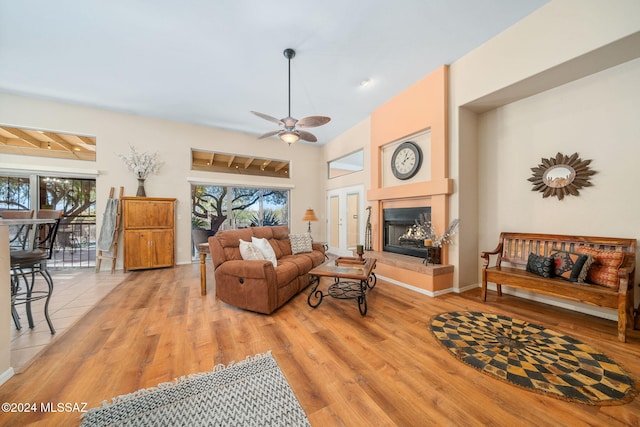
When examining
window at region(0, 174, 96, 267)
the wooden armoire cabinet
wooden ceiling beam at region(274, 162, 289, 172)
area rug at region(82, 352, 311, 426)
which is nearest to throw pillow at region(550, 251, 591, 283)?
area rug at region(82, 352, 311, 426)

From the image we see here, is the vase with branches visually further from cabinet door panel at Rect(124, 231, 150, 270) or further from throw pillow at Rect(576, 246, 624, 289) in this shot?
throw pillow at Rect(576, 246, 624, 289)

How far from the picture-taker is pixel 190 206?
5402mm

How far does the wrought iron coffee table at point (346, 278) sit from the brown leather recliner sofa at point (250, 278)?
1.02ft

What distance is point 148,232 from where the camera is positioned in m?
4.69

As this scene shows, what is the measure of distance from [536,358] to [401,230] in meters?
2.68

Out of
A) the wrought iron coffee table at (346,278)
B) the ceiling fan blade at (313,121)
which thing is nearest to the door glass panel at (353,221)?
the wrought iron coffee table at (346,278)

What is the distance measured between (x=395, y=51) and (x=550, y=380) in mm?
3830

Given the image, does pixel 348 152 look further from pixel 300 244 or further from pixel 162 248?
pixel 162 248

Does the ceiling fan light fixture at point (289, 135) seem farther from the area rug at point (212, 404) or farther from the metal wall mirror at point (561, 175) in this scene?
the metal wall mirror at point (561, 175)

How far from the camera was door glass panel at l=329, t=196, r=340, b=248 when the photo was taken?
21.2 feet

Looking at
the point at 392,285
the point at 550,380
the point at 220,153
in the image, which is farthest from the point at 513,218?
the point at 220,153

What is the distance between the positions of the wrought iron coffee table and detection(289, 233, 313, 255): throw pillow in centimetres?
69

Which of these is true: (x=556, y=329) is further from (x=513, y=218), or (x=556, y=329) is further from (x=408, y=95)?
(x=408, y=95)

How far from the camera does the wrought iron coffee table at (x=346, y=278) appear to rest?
2.63m
